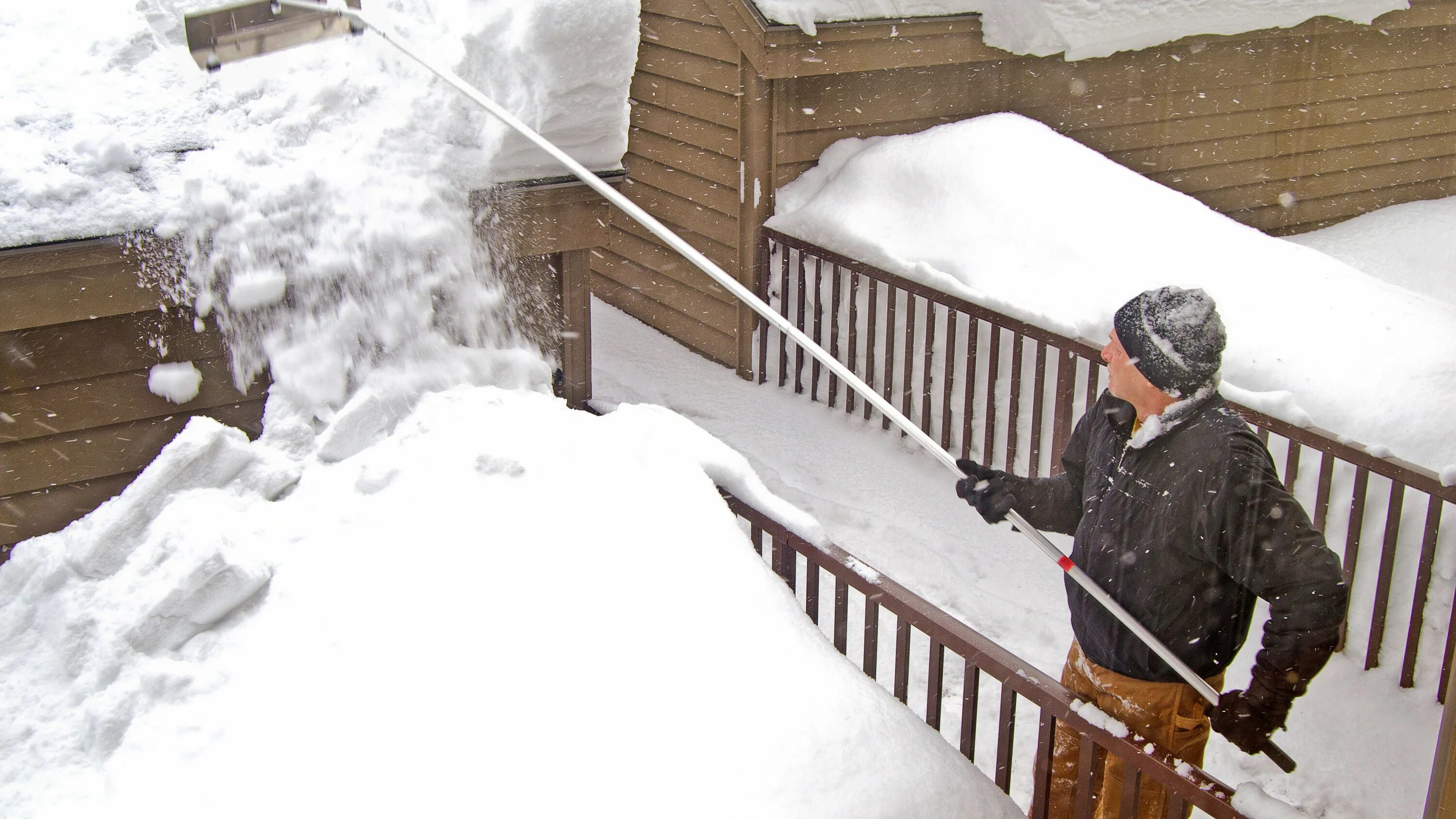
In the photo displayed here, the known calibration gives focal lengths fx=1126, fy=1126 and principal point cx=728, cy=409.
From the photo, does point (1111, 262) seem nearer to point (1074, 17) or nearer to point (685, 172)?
point (1074, 17)

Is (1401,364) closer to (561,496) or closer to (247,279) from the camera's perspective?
(561,496)

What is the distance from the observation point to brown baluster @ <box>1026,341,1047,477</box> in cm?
507

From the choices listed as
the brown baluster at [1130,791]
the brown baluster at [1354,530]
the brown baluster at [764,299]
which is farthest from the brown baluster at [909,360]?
the brown baluster at [1130,791]

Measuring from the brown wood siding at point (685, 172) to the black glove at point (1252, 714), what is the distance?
4421 millimetres

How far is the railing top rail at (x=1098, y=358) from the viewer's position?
12.6 feet

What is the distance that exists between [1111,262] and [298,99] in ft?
12.0

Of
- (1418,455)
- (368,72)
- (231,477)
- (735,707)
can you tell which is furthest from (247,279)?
(1418,455)

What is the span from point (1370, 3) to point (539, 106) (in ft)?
22.2

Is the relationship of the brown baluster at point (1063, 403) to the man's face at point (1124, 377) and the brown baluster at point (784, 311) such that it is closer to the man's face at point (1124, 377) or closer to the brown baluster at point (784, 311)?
the brown baluster at point (784, 311)

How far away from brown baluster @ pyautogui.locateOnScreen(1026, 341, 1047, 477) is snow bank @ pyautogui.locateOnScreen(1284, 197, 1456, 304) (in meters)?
3.27

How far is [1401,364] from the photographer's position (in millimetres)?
4445

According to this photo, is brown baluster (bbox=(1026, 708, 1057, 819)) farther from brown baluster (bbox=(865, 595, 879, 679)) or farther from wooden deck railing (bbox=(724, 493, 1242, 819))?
brown baluster (bbox=(865, 595, 879, 679))

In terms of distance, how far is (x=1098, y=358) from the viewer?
186 inches

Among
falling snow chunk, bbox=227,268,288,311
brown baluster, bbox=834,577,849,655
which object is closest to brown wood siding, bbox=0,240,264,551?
falling snow chunk, bbox=227,268,288,311
